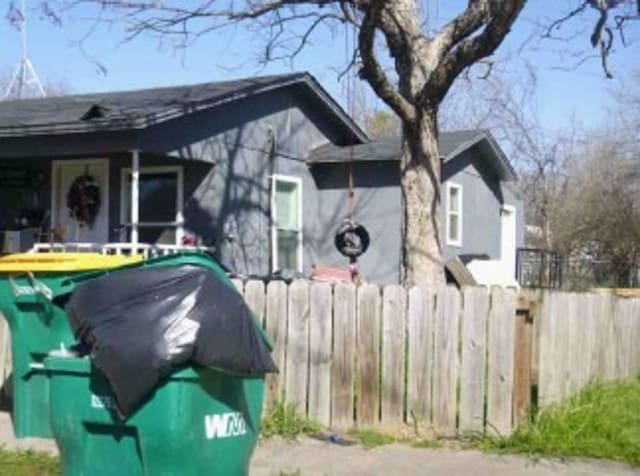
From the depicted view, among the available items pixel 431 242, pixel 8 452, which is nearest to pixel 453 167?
pixel 431 242

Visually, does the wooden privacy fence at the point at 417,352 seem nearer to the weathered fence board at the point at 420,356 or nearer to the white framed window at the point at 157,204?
the weathered fence board at the point at 420,356

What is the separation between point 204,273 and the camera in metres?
4.23

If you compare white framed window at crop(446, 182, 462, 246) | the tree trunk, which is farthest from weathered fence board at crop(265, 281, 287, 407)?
white framed window at crop(446, 182, 462, 246)

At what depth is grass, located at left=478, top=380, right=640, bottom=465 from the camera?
6445 millimetres

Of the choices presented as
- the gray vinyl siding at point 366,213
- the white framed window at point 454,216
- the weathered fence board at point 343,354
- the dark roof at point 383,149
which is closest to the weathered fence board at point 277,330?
the weathered fence board at point 343,354

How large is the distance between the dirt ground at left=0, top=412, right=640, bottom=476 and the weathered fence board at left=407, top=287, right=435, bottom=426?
1.31ft

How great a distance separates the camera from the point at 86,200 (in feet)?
50.9

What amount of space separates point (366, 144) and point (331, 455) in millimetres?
12544

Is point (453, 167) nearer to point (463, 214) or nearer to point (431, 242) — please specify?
point (463, 214)

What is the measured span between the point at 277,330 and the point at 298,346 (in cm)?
22

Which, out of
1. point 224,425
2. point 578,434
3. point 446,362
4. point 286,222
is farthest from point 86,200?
point 224,425

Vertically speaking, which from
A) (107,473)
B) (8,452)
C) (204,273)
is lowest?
(8,452)

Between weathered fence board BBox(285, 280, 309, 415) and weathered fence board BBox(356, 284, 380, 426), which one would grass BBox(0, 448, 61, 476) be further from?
weathered fence board BBox(356, 284, 380, 426)

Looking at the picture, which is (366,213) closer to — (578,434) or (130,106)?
(130,106)
